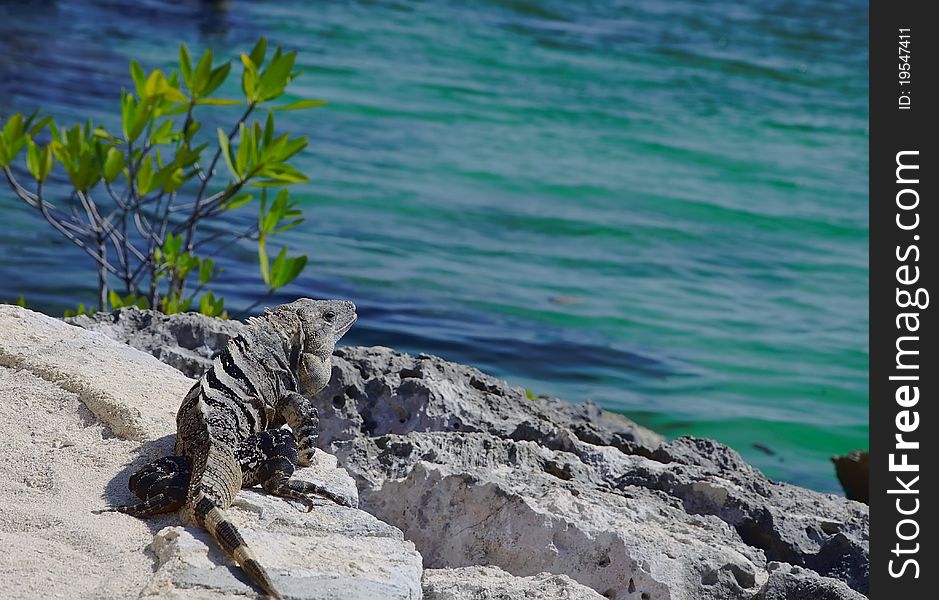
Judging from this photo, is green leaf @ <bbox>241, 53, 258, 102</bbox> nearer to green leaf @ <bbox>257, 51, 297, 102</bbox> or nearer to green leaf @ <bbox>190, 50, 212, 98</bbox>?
green leaf @ <bbox>257, 51, 297, 102</bbox>

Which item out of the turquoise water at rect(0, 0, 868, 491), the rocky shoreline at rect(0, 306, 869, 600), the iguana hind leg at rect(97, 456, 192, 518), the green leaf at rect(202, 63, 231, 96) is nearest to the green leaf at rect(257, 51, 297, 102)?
the green leaf at rect(202, 63, 231, 96)

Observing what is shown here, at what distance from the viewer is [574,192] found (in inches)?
521

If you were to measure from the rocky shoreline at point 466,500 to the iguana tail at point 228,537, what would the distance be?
4 centimetres

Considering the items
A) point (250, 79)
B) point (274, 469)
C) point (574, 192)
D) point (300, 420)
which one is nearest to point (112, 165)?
point (250, 79)

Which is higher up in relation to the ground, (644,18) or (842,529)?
(644,18)

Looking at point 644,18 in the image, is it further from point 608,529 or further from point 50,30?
point 608,529

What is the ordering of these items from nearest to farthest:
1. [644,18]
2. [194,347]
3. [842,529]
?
[842,529], [194,347], [644,18]

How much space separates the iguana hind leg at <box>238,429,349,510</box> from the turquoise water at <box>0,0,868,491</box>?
15.9ft

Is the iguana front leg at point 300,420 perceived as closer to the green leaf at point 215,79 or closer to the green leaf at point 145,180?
the green leaf at point 215,79

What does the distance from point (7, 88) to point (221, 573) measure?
12464 mm

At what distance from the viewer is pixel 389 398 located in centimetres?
418

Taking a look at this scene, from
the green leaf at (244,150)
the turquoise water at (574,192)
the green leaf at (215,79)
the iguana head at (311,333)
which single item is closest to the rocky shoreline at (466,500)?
the iguana head at (311,333)

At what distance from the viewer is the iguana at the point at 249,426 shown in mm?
2931

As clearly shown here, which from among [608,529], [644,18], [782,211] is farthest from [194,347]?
[644,18]
